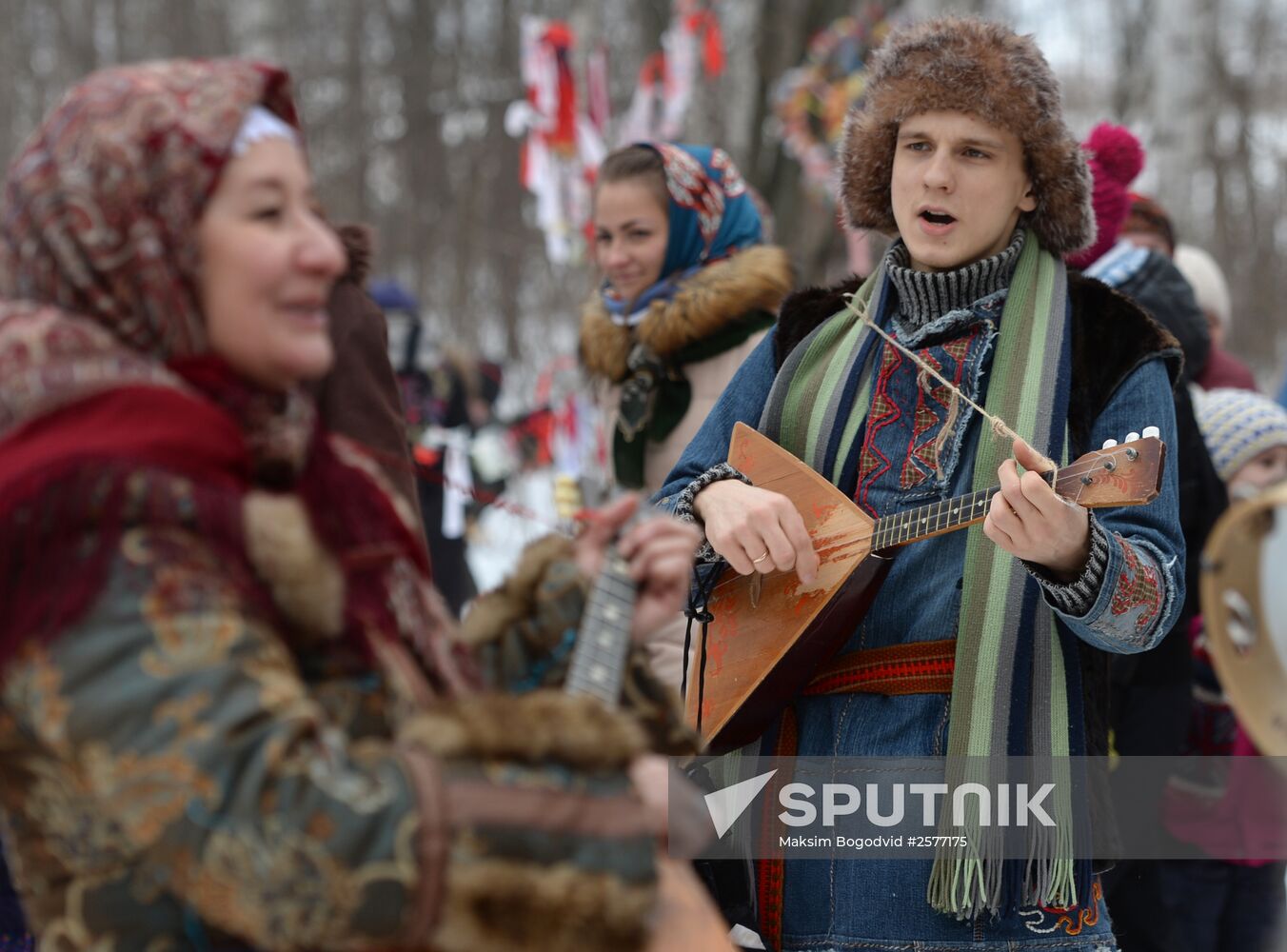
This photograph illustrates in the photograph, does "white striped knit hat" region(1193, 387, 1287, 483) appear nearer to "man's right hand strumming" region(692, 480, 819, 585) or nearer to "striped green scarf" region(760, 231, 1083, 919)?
"striped green scarf" region(760, 231, 1083, 919)

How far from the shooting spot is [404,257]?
17.3m

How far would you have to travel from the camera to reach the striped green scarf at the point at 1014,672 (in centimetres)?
226

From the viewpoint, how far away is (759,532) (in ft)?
7.70

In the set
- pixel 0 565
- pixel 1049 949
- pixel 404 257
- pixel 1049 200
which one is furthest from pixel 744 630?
pixel 404 257

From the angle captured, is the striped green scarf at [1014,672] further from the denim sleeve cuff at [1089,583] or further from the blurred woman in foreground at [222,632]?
the blurred woman in foreground at [222,632]

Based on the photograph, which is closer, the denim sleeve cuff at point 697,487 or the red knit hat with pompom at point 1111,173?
the denim sleeve cuff at point 697,487

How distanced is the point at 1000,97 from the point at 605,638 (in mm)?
1370

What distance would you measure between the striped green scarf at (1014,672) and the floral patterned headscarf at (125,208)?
1.38 meters

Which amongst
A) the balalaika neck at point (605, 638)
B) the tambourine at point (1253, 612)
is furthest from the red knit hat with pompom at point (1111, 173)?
the balalaika neck at point (605, 638)

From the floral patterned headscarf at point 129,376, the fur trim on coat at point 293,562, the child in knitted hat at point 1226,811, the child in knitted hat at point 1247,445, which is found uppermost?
the floral patterned headscarf at point 129,376

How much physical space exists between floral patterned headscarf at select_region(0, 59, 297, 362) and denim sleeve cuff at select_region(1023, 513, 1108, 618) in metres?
1.35

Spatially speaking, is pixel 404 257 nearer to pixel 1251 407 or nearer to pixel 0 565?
pixel 1251 407

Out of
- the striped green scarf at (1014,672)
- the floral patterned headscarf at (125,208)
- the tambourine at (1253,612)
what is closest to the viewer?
the floral patterned headscarf at (125,208)

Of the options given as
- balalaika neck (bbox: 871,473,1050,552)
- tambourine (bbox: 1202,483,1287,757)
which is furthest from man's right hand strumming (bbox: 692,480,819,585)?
tambourine (bbox: 1202,483,1287,757)
